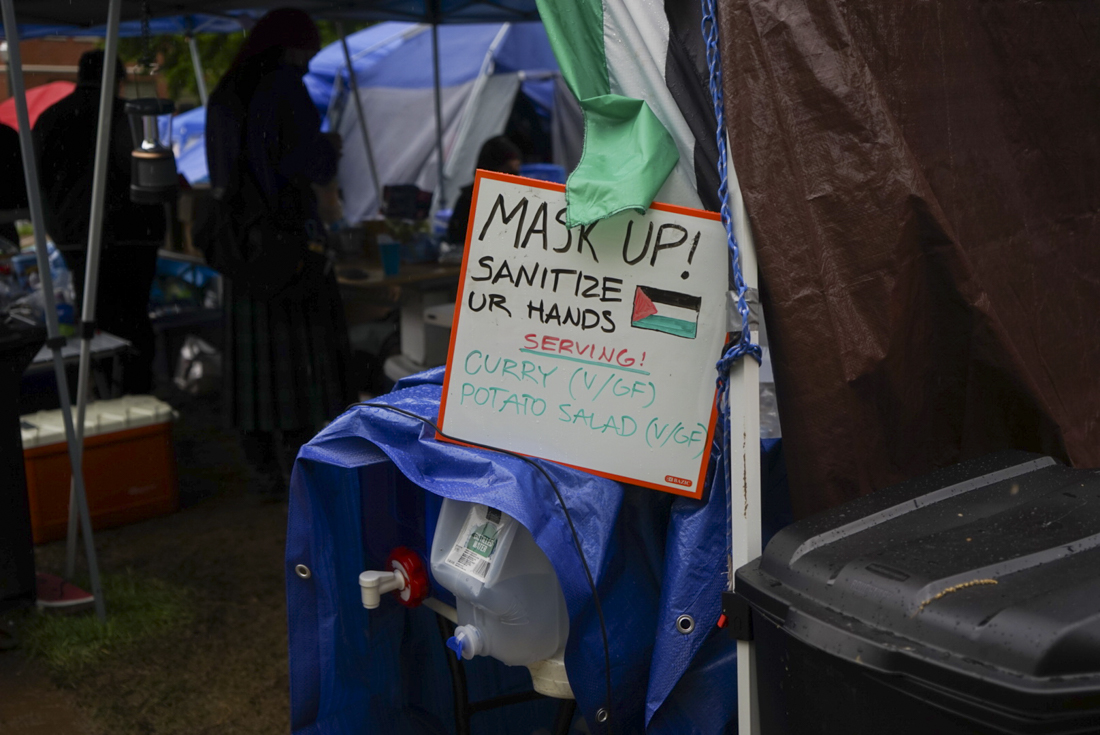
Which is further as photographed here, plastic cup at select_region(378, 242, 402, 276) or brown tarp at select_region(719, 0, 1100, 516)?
plastic cup at select_region(378, 242, 402, 276)

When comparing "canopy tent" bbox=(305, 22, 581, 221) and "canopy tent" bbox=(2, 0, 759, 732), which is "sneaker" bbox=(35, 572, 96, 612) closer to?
"canopy tent" bbox=(2, 0, 759, 732)

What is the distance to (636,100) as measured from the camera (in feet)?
5.26

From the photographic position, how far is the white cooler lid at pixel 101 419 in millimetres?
3969

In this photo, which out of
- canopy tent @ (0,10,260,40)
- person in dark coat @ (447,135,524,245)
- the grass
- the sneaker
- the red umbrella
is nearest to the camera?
the grass

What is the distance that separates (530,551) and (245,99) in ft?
9.79

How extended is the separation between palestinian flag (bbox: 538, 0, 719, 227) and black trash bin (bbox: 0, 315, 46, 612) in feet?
7.06

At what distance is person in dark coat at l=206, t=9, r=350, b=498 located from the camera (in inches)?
156

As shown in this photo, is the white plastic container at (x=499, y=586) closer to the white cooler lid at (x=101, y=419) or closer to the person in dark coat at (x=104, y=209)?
the white cooler lid at (x=101, y=419)

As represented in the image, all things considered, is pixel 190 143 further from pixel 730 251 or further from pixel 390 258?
pixel 730 251

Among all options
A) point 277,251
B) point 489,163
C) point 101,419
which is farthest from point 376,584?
point 489,163

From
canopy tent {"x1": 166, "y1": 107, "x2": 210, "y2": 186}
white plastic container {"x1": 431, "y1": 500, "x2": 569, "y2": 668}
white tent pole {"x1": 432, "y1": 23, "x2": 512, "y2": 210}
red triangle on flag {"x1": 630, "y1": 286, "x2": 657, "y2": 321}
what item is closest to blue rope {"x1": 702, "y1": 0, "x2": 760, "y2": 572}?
red triangle on flag {"x1": 630, "y1": 286, "x2": 657, "y2": 321}

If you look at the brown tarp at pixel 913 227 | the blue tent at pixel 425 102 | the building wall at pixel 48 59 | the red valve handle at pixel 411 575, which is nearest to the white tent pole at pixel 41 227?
the red valve handle at pixel 411 575

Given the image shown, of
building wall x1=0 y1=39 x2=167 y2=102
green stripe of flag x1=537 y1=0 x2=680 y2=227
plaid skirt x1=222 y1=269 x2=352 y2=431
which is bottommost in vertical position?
plaid skirt x1=222 y1=269 x2=352 y2=431

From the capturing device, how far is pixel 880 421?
1662 mm
